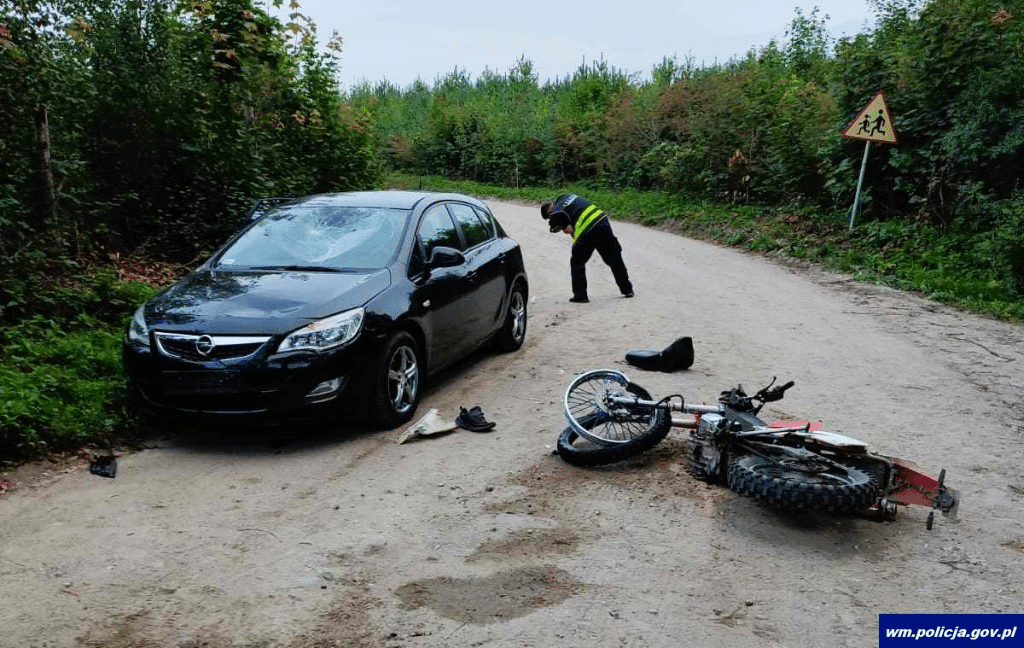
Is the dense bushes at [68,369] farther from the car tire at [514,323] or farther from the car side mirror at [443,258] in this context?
the car tire at [514,323]

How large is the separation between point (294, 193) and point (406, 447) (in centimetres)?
770

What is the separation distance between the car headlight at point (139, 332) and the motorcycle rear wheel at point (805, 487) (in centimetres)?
413

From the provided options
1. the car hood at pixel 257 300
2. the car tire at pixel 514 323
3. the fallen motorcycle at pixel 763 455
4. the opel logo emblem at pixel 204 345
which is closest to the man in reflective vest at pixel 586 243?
the car tire at pixel 514 323

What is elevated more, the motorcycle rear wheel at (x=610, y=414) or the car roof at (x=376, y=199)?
the car roof at (x=376, y=199)

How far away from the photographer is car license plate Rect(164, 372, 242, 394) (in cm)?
564

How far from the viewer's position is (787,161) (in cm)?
1931

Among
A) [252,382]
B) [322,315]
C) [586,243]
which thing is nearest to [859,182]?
[586,243]

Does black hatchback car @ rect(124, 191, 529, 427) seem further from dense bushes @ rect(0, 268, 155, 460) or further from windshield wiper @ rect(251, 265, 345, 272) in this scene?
dense bushes @ rect(0, 268, 155, 460)

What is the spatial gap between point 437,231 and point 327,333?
2.10 metres

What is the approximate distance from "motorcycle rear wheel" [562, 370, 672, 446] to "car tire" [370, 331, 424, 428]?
1.33 meters

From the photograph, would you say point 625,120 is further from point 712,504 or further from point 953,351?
point 712,504

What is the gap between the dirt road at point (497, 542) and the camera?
3590 millimetres

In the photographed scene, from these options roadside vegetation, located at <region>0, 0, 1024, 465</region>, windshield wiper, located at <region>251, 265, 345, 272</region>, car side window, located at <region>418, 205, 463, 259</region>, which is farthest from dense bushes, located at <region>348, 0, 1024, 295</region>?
windshield wiper, located at <region>251, 265, 345, 272</region>

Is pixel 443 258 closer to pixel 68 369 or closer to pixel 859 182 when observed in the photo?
pixel 68 369
